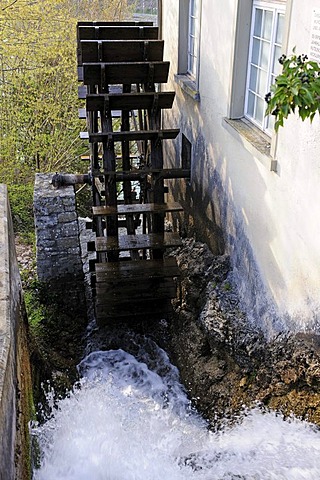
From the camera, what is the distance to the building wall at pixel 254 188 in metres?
3.70

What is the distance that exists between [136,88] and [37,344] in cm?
398

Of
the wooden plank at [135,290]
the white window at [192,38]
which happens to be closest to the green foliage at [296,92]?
the wooden plank at [135,290]

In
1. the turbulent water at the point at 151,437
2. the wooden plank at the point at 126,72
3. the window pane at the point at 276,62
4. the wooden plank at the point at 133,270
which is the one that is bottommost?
the turbulent water at the point at 151,437

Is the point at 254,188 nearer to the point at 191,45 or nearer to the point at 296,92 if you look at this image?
the point at 296,92

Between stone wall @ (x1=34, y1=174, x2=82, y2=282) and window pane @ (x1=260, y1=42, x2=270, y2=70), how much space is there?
271cm

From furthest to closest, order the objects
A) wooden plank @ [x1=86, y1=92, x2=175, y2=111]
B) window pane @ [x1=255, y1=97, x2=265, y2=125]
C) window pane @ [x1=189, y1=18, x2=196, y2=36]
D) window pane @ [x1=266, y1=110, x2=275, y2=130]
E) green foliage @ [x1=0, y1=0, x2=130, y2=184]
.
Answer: green foliage @ [x1=0, y1=0, x2=130, y2=184]
window pane @ [x1=189, y1=18, x2=196, y2=36]
wooden plank @ [x1=86, y1=92, x2=175, y2=111]
window pane @ [x1=255, y1=97, x2=265, y2=125]
window pane @ [x1=266, y1=110, x2=275, y2=130]

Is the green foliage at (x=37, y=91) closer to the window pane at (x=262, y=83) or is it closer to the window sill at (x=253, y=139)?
the window sill at (x=253, y=139)

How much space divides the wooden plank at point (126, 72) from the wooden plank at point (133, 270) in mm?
2125

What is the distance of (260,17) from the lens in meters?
4.58

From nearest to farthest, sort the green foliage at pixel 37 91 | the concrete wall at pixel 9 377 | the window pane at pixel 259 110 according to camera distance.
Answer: the concrete wall at pixel 9 377
the window pane at pixel 259 110
the green foliage at pixel 37 91

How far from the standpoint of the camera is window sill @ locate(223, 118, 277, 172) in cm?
426

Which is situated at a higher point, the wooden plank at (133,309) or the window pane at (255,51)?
the window pane at (255,51)

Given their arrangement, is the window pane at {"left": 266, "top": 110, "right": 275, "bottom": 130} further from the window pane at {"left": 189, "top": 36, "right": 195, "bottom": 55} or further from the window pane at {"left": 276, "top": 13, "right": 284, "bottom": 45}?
the window pane at {"left": 189, "top": 36, "right": 195, "bottom": 55}

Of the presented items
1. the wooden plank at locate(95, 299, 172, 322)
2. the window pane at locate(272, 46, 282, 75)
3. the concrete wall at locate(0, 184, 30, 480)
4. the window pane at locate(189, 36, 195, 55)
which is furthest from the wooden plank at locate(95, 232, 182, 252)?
the window pane at locate(189, 36, 195, 55)
